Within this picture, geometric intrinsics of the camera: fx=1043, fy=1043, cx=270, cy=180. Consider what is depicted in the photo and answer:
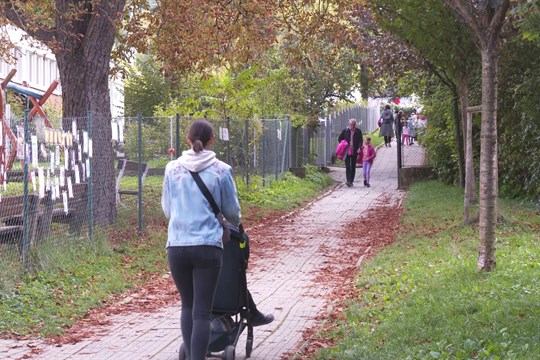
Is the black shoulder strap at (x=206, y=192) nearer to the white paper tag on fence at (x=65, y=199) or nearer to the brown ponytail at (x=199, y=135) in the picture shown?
the brown ponytail at (x=199, y=135)

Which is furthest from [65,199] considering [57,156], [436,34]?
[436,34]

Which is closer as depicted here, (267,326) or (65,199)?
(267,326)

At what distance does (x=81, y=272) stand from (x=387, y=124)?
33323 millimetres

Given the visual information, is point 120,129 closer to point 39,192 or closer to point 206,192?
point 39,192

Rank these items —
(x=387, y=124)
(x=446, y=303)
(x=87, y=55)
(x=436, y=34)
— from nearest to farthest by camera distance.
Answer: (x=446, y=303) → (x=87, y=55) → (x=436, y=34) → (x=387, y=124)

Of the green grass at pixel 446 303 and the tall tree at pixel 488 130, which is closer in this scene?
the green grass at pixel 446 303

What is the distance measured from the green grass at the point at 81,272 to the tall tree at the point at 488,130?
4.14 metres

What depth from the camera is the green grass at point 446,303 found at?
296 inches

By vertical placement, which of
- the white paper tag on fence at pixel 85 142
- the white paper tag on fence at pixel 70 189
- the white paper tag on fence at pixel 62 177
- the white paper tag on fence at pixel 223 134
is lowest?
the white paper tag on fence at pixel 70 189

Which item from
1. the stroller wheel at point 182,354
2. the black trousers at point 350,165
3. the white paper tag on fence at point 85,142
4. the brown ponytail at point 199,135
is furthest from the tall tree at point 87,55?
the black trousers at point 350,165

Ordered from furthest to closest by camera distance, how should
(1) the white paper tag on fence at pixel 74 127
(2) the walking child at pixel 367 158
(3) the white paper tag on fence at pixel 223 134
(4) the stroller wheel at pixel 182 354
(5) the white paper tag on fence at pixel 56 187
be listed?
(2) the walking child at pixel 367 158
(3) the white paper tag on fence at pixel 223 134
(1) the white paper tag on fence at pixel 74 127
(5) the white paper tag on fence at pixel 56 187
(4) the stroller wheel at pixel 182 354

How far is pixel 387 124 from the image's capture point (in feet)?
147

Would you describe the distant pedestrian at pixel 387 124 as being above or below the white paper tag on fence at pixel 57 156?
above

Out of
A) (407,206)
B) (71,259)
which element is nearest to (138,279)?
(71,259)
